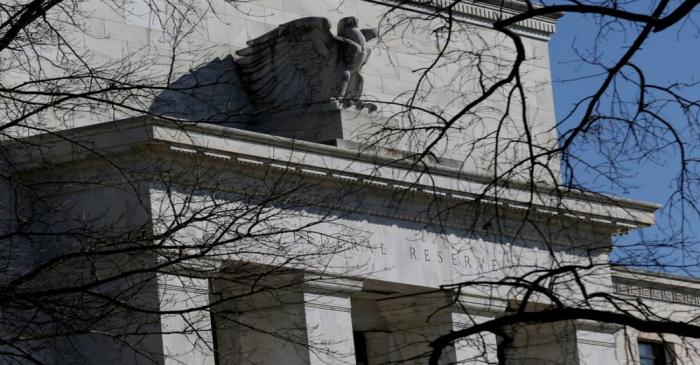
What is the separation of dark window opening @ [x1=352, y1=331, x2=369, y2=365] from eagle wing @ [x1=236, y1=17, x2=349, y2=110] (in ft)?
15.7

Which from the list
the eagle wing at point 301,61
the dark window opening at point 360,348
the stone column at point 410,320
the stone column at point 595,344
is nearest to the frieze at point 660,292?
the stone column at point 595,344

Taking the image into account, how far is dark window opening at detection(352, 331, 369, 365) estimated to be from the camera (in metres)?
39.4

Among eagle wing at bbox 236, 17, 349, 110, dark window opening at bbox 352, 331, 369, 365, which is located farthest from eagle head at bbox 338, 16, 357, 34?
dark window opening at bbox 352, 331, 369, 365

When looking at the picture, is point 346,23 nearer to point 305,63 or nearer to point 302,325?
point 305,63

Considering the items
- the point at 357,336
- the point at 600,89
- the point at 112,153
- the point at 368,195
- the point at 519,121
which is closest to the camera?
the point at 600,89

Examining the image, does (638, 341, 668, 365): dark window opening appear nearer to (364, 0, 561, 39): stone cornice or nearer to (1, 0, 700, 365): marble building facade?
(1, 0, 700, 365): marble building facade

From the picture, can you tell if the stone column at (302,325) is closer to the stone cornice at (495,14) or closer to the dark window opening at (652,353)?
the stone cornice at (495,14)

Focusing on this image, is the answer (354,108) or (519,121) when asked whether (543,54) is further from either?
(354,108)

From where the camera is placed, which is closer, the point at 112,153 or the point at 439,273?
the point at 112,153

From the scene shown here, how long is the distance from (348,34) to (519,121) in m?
6.89

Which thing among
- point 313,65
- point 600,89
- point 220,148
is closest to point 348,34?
point 313,65

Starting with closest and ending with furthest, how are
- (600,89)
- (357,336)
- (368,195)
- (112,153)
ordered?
(600,89) < (112,153) < (368,195) < (357,336)

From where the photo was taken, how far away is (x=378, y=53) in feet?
134

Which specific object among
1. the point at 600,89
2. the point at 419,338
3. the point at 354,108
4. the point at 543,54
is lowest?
the point at 600,89
